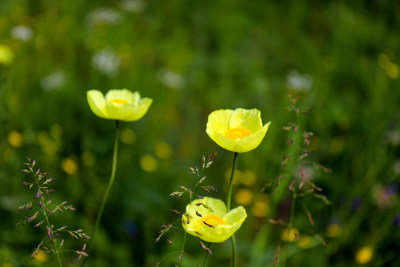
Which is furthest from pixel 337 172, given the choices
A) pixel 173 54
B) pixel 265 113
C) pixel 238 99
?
pixel 173 54

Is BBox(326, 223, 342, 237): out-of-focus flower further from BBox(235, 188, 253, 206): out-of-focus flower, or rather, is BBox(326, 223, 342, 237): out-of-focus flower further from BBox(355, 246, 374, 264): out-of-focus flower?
BBox(235, 188, 253, 206): out-of-focus flower

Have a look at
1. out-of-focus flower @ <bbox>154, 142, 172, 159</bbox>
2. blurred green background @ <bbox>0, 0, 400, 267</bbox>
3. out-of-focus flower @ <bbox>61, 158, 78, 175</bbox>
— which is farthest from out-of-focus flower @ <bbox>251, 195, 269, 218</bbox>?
out-of-focus flower @ <bbox>61, 158, 78, 175</bbox>

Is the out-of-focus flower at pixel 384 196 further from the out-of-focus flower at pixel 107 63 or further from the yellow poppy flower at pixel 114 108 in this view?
the out-of-focus flower at pixel 107 63

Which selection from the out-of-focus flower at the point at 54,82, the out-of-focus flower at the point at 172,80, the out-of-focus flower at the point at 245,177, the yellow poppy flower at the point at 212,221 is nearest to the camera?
the yellow poppy flower at the point at 212,221

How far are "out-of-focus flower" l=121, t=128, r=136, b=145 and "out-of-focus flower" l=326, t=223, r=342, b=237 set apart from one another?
1114 millimetres

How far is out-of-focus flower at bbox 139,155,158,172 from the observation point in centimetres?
207

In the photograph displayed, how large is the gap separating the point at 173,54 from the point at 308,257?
6.50ft

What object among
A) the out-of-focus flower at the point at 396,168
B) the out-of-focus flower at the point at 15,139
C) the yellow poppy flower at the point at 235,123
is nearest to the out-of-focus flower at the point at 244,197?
the out-of-focus flower at the point at 396,168

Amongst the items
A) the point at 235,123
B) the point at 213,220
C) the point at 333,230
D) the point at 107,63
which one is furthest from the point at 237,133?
the point at 107,63

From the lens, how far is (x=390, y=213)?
68.4 inches

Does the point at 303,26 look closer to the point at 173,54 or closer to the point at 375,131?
the point at 173,54

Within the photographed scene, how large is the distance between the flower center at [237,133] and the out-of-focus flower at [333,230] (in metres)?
1.17

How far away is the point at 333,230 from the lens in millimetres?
1797

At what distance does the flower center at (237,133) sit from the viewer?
80 centimetres
